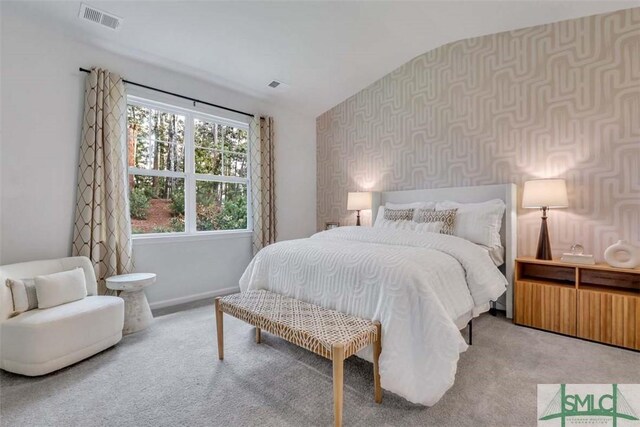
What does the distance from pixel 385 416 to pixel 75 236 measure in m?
2.87

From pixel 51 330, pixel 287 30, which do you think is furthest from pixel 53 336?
pixel 287 30

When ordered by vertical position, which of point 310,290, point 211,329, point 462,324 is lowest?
point 211,329

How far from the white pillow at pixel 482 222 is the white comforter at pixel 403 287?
1.16 feet

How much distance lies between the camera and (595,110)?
268 centimetres

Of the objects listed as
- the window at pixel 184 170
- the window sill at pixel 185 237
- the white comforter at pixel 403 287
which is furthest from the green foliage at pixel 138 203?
the white comforter at pixel 403 287

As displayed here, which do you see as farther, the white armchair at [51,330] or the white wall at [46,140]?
the white wall at [46,140]

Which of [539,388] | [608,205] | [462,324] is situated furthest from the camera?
[608,205]

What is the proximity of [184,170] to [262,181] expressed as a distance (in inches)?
38.8

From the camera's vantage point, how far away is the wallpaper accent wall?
258cm

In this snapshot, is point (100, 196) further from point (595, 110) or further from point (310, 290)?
point (595, 110)

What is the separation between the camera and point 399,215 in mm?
3436

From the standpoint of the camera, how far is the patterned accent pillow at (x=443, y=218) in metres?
2.96

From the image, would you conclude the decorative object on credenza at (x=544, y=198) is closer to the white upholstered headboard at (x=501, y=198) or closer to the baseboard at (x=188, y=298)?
the white upholstered headboard at (x=501, y=198)

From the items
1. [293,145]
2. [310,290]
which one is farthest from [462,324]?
[293,145]
